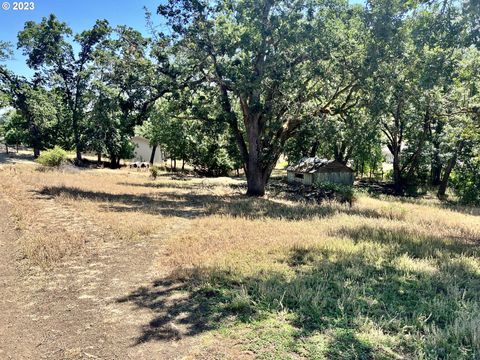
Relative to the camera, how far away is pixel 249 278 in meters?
6.13

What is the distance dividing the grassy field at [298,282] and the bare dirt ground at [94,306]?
0.07 metres

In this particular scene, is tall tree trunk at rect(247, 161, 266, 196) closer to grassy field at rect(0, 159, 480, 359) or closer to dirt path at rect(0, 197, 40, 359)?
grassy field at rect(0, 159, 480, 359)

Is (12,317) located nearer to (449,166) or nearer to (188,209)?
(188,209)

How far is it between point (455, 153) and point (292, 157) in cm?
1866

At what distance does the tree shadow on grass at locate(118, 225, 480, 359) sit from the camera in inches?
170

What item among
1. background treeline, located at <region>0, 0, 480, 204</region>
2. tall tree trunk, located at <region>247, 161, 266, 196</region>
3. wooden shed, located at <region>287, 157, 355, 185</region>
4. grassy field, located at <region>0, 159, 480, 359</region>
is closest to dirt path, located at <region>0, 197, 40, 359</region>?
grassy field, located at <region>0, 159, 480, 359</region>

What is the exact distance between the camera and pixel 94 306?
527 centimetres

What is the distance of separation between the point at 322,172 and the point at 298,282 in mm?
→ 26922

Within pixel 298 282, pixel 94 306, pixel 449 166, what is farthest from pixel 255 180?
pixel 449 166

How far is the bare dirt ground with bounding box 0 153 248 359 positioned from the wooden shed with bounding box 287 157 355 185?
2476 cm

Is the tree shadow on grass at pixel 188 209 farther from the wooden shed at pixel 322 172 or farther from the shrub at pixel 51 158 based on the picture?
the wooden shed at pixel 322 172

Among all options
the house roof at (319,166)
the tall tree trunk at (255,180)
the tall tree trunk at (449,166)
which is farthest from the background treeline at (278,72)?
the tall tree trunk at (449,166)

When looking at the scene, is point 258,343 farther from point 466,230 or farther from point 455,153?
point 455,153

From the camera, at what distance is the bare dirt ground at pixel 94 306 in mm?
4125
